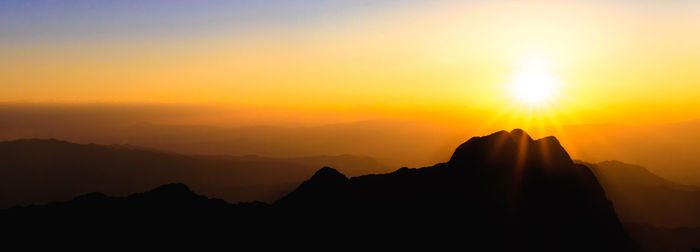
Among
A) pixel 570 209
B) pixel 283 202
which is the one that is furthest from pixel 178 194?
pixel 570 209

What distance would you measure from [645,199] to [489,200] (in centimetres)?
10431

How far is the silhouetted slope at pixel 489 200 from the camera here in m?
41.5

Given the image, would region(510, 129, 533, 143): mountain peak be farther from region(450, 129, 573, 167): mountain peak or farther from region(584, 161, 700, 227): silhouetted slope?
region(584, 161, 700, 227): silhouetted slope

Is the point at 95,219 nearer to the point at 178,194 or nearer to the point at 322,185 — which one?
the point at 178,194

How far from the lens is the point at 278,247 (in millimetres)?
39906

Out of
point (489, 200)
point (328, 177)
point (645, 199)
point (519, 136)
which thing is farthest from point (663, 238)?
point (328, 177)

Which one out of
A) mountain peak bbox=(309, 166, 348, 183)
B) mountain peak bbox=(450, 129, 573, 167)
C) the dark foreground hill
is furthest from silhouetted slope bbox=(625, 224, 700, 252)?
mountain peak bbox=(309, 166, 348, 183)

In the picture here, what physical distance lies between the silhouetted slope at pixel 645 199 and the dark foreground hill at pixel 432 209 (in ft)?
221

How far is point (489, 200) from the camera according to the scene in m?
44.0

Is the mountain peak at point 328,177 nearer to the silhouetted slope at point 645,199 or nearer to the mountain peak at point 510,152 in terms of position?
the mountain peak at point 510,152

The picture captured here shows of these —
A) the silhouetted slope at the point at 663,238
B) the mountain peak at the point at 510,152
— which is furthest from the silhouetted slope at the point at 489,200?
the silhouetted slope at the point at 663,238

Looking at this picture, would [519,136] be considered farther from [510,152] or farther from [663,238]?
[663,238]

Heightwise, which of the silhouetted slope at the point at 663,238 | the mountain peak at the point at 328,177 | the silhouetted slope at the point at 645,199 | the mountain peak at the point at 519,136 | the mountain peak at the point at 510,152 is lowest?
the silhouetted slope at the point at 663,238

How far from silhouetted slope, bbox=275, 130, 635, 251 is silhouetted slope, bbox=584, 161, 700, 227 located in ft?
216
